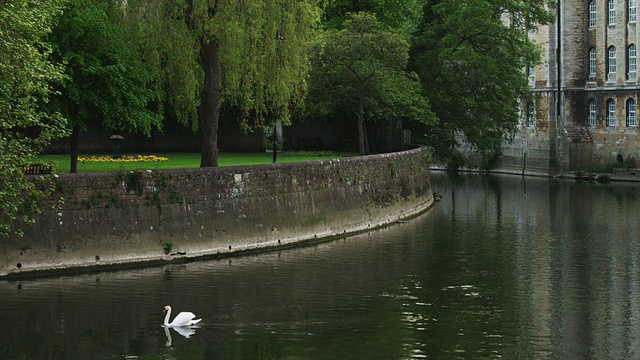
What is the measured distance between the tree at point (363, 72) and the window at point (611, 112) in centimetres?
2497

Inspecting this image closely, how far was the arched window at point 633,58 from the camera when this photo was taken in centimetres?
6875

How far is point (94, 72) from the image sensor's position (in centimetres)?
3169

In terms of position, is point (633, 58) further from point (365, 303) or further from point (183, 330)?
point (183, 330)

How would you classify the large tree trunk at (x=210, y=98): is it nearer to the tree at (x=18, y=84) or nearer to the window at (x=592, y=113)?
the tree at (x=18, y=84)

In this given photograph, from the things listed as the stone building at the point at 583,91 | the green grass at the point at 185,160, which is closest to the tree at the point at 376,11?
the green grass at the point at 185,160

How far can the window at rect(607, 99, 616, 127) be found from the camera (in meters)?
71.0

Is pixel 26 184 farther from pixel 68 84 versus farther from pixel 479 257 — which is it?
pixel 479 257

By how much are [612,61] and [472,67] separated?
21.7 m

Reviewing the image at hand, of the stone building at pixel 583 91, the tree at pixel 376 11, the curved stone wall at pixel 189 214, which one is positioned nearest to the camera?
the curved stone wall at pixel 189 214

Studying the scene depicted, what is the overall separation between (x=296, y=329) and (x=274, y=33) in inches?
575

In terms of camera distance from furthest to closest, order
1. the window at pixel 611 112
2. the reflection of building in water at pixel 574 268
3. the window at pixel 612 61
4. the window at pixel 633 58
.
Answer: the window at pixel 612 61, the window at pixel 611 112, the window at pixel 633 58, the reflection of building in water at pixel 574 268

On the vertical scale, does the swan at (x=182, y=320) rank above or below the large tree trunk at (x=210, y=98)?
below

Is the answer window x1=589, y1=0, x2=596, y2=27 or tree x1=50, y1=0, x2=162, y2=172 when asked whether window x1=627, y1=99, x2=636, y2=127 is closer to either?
window x1=589, y1=0, x2=596, y2=27

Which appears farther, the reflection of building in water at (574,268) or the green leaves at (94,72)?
the green leaves at (94,72)
